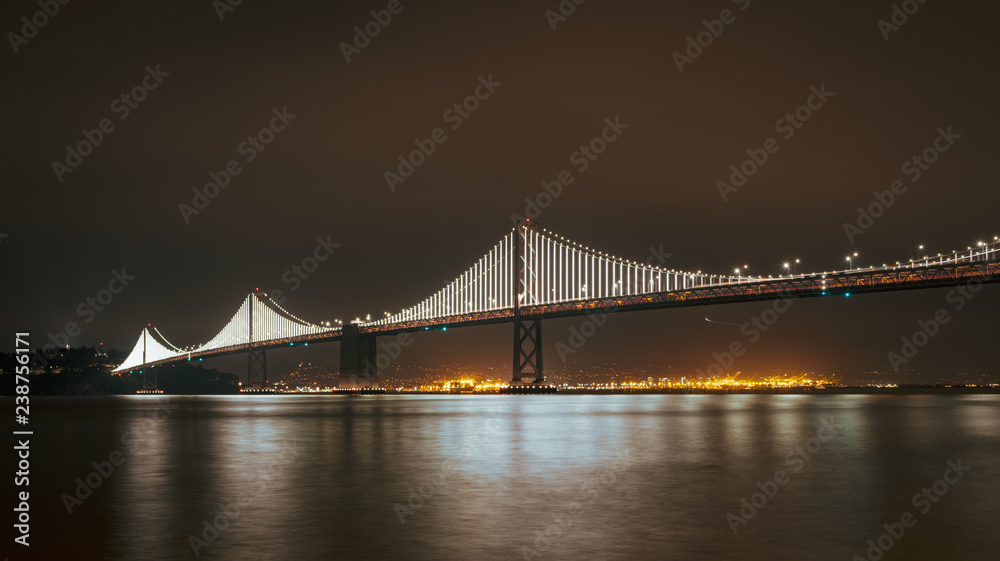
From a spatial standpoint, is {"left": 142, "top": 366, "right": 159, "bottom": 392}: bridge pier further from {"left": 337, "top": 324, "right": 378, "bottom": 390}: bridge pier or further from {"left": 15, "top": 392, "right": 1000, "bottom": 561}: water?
{"left": 15, "top": 392, "right": 1000, "bottom": 561}: water

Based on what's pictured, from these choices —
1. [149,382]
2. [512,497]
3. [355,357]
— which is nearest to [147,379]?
[149,382]

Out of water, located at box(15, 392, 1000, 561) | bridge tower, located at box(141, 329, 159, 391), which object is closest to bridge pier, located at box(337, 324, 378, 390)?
bridge tower, located at box(141, 329, 159, 391)

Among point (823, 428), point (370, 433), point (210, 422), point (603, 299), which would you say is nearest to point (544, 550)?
point (370, 433)

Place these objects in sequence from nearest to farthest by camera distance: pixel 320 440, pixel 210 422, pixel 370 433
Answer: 1. pixel 320 440
2. pixel 370 433
3. pixel 210 422

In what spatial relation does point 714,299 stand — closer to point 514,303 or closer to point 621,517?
point 514,303

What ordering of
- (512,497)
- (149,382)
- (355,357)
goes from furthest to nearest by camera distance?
(149,382), (355,357), (512,497)

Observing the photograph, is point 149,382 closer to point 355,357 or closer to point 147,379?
point 147,379

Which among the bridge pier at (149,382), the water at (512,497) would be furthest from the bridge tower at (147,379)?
the water at (512,497)
